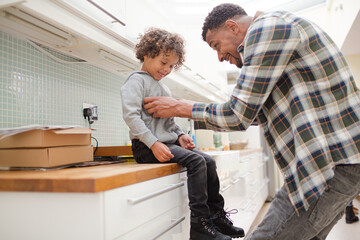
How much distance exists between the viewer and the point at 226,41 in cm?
Result: 122

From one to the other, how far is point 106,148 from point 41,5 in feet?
2.65

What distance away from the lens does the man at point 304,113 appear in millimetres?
850

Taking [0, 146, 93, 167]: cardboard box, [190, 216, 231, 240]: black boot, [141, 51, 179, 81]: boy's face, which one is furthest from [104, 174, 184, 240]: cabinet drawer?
[141, 51, 179, 81]: boy's face

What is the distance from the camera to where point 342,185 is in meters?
0.86

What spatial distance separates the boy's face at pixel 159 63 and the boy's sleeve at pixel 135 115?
174mm

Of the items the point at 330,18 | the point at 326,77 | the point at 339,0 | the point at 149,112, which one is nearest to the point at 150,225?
the point at 149,112

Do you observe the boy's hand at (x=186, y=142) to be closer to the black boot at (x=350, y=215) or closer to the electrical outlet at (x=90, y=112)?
the electrical outlet at (x=90, y=112)

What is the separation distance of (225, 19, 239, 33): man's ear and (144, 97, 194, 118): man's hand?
14.6 inches

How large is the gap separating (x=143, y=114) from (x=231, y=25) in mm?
539

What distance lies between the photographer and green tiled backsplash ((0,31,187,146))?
119 cm

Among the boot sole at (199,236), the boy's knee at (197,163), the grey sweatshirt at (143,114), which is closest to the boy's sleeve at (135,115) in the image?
the grey sweatshirt at (143,114)

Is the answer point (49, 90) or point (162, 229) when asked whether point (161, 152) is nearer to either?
point (162, 229)

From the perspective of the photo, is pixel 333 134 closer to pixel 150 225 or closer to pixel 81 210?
pixel 150 225

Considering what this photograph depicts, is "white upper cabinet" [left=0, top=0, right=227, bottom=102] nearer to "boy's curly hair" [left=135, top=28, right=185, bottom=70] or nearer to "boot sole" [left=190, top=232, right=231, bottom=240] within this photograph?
"boy's curly hair" [left=135, top=28, right=185, bottom=70]
